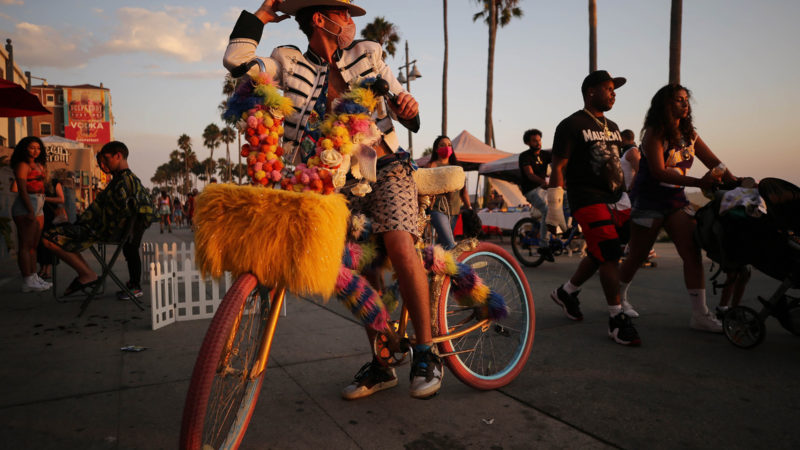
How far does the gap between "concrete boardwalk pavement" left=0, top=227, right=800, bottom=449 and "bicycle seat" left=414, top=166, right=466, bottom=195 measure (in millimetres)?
1135

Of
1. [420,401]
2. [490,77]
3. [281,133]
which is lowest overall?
[420,401]

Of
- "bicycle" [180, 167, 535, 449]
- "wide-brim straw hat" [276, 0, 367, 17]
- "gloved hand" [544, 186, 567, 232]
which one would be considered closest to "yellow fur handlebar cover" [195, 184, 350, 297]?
"bicycle" [180, 167, 535, 449]

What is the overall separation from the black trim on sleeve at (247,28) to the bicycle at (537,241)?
22.2ft

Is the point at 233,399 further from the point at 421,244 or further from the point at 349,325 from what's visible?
the point at 349,325

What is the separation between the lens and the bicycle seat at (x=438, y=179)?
104 inches

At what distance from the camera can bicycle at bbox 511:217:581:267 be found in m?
8.25

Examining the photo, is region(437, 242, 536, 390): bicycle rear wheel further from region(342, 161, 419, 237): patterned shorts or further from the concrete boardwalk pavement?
region(342, 161, 419, 237): patterned shorts

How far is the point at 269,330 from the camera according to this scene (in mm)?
1973

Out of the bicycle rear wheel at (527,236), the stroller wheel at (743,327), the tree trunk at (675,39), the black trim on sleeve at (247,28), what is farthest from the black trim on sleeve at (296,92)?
the tree trunk at (675,39)

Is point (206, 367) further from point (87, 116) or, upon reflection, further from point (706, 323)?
point (87, 116)

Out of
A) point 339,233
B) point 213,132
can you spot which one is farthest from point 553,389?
point 213,132

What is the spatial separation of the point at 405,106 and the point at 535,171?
657 cm

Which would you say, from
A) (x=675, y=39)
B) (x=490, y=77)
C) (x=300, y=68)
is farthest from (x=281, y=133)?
(x=490, y=77)

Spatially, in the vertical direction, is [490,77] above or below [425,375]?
above
